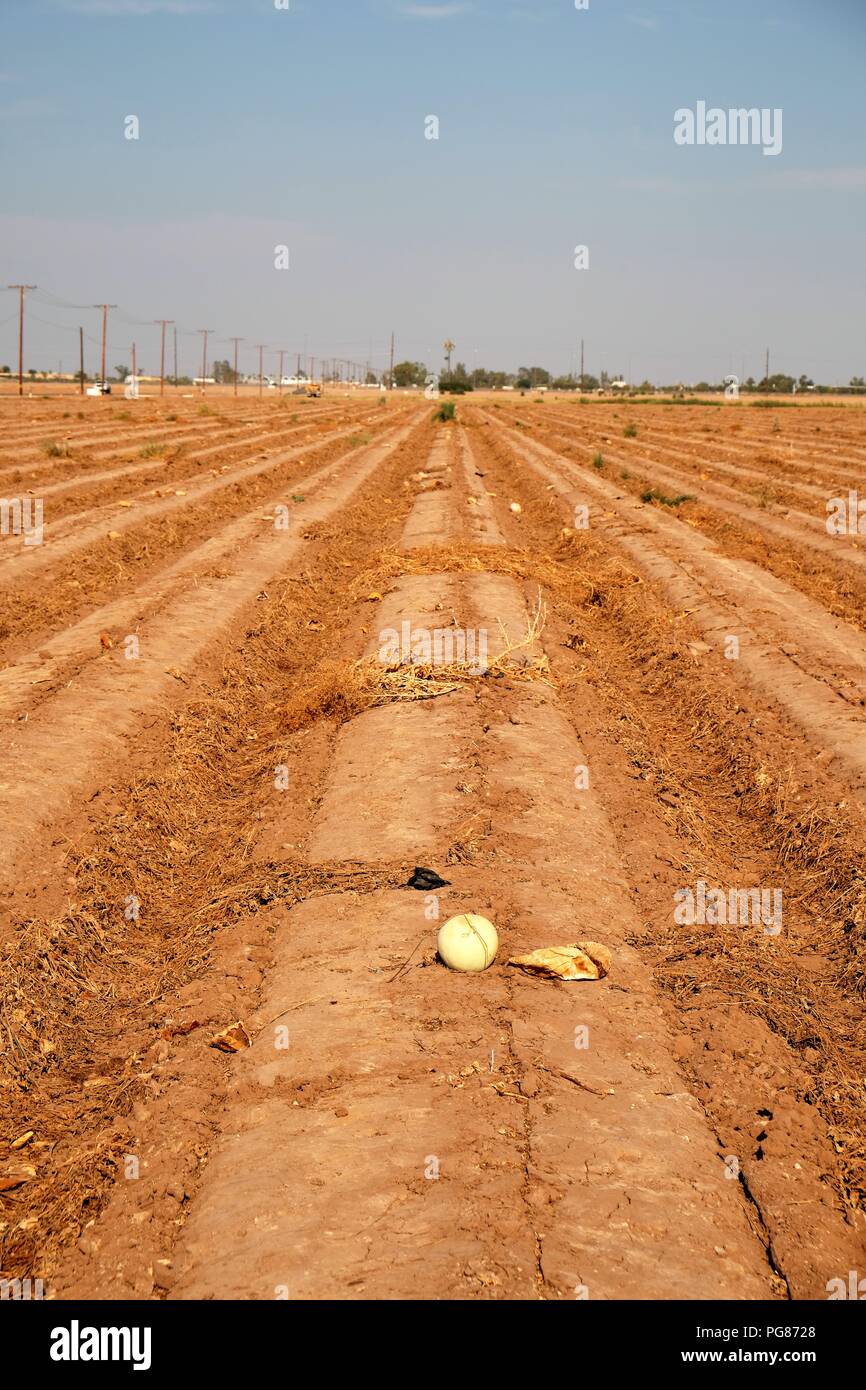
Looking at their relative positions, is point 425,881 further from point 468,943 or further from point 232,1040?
point 232,1040

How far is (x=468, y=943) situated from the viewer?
561 centimetres

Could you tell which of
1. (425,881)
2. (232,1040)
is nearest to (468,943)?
(425,881)

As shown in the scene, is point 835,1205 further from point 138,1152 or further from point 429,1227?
point 138,1152

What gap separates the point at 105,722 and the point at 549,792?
3809 mm

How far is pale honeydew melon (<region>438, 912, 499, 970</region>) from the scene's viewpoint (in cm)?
562

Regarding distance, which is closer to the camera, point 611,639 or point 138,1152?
point 138,1152

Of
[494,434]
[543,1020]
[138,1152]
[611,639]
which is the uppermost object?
[494,434]

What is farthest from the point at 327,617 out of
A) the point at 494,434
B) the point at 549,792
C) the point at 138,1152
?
the point at 494,434

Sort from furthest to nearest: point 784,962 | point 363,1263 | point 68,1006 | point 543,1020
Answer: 1. point 784,962
2. point 68,1006
3. point 543,1020
4. point 363,1263

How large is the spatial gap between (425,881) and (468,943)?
101 cm

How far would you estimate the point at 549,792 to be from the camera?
26.4 feet

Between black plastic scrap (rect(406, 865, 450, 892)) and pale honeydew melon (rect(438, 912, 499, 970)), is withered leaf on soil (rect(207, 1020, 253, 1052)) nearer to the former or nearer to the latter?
pale honeydew melon (rect(438, 912, 499, 970))

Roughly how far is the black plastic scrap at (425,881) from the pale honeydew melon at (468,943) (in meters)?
0.78

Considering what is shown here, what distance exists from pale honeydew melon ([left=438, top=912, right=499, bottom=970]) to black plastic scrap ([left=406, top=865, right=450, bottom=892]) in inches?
30.6
